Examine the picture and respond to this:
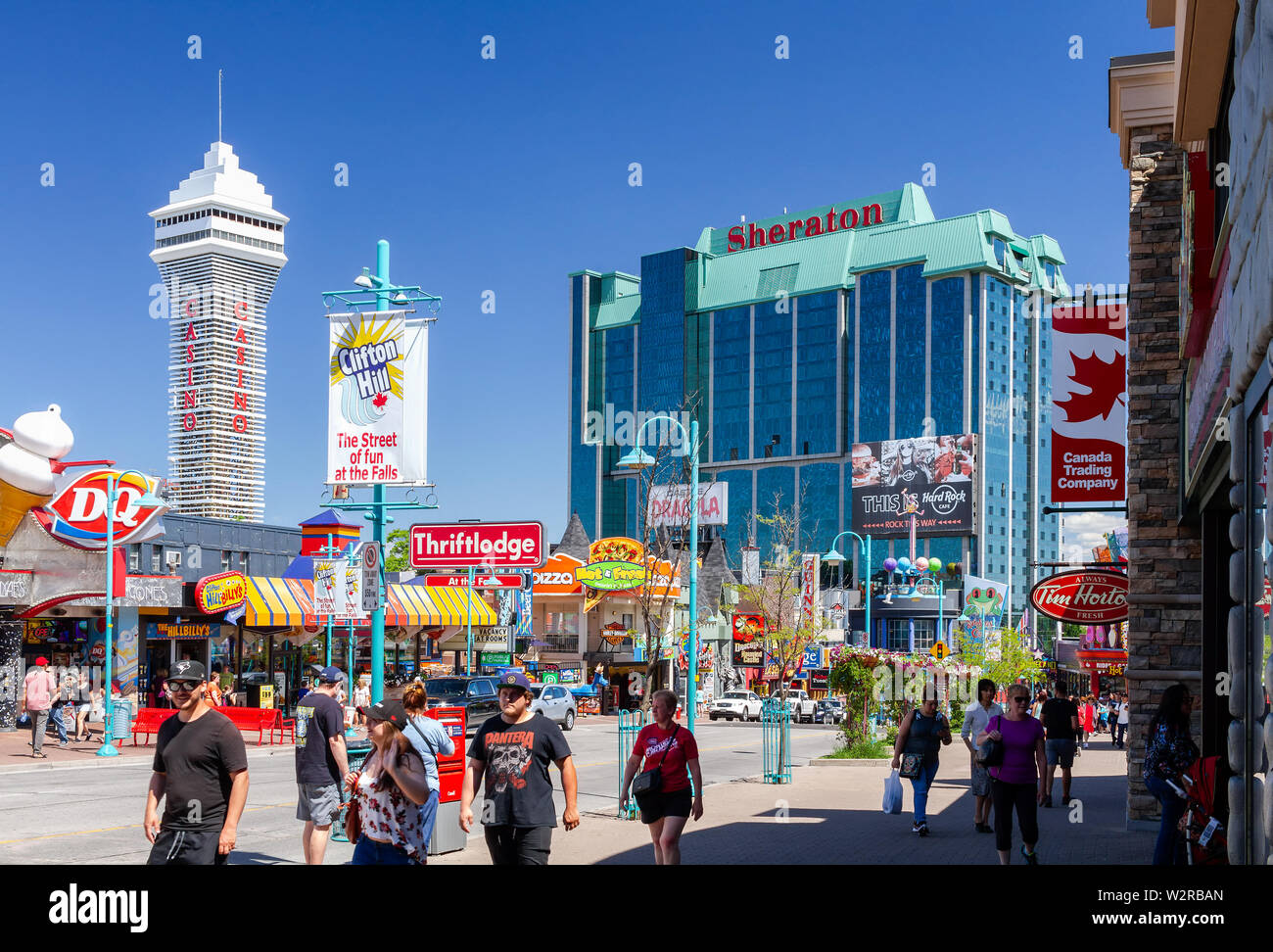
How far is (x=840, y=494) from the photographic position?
161500mm

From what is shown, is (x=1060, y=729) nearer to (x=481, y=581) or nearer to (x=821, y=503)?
(x=481, y=581)

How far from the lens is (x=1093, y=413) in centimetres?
1747

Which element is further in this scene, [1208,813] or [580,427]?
[580,427]

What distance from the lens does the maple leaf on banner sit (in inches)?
682

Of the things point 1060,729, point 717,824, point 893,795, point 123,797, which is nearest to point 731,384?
point 1060,729

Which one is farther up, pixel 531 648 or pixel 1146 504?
pixel 1146 504

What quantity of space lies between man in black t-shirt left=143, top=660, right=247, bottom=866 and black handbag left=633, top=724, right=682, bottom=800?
323 centimetres

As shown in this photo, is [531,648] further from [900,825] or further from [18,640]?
[900,825]

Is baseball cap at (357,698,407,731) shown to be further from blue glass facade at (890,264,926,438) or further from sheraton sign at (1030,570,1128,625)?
blue glass facade at (890,264,926,438)

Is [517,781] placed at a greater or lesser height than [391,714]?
lesser

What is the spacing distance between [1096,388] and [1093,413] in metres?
0.35

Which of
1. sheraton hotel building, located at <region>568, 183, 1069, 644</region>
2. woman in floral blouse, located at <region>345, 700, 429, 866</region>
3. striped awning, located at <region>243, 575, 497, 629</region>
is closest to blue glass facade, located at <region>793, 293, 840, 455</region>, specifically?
sheraton hotel building, located at <region>568, 183, 1069, 644</region>
